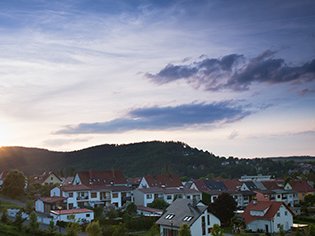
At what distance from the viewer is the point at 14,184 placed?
203 ft

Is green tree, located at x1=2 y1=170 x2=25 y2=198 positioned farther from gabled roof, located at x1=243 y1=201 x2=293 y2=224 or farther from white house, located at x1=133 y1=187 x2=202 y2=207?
gabled roof, located at x1=243 y1=201 x2=293 y2=224

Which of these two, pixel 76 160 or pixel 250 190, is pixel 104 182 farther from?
pixel 76 160

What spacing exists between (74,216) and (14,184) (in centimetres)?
1974

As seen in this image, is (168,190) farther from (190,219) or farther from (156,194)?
A: (190,219)

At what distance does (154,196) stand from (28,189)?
22113 millimetres

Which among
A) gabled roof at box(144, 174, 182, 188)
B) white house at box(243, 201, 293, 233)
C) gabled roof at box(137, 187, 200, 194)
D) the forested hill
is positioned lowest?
white house at box(243, 201, 293, 233)

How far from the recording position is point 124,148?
475 ft

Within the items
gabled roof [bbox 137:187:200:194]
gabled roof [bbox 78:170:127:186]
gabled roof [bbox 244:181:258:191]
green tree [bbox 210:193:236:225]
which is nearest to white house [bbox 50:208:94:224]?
green tree [bbox 210:193:236:225]

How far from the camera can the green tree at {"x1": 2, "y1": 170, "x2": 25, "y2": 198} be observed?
61594 millimetres

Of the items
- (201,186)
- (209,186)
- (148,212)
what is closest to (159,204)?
(148,212)

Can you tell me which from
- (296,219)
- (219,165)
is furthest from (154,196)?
(219,165)

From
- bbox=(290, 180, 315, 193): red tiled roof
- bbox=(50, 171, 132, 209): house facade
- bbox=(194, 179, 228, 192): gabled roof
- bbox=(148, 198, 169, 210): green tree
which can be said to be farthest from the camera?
bbox=(290, 180, 315, 193): red tiled roof

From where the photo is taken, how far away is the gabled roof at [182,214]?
39.5 metres

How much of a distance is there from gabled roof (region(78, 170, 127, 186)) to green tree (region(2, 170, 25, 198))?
8005 mm
